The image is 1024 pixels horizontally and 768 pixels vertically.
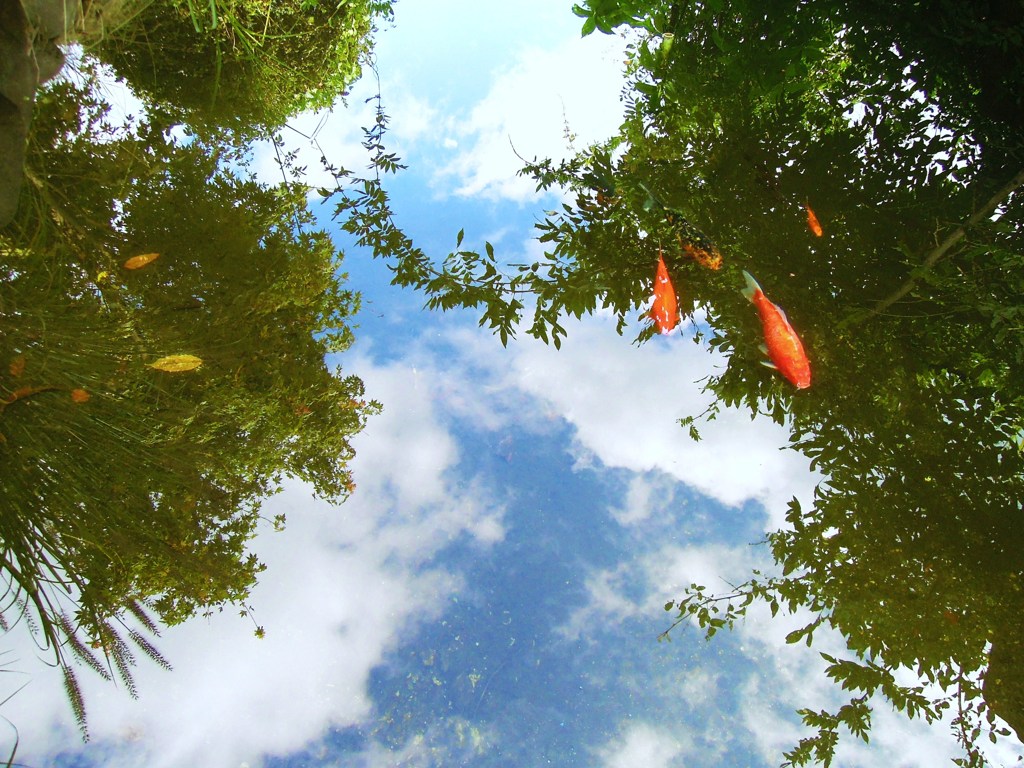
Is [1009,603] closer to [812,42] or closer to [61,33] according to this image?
[812,42]

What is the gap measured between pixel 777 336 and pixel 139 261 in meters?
5.09

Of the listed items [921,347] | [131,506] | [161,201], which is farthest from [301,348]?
[921,347]

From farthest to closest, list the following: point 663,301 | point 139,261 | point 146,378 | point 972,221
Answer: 1. point 663,301
2. point 139,261
3. point 146,378
4. point 972,221

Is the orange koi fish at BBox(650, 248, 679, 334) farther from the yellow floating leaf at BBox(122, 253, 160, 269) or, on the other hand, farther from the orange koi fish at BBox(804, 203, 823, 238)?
the yellow floating leaf at BBox(122, 253, 160, 269)

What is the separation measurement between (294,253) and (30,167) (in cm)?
203

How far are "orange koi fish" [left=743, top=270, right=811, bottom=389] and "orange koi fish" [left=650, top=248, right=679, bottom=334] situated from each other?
65 cm

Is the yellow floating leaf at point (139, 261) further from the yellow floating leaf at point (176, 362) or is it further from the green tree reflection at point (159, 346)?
the yellow floating leaf at point (176, 362)

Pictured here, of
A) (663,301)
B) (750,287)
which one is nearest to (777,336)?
(750,287)

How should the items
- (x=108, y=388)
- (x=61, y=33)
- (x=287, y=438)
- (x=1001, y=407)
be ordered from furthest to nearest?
(x=287, y=438) < (x=1001, y=407) < (x=108, y=388) < (x=61, y=33)

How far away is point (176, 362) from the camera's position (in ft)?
12.0

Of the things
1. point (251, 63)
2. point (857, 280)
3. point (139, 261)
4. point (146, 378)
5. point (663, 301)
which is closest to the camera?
point (146, 378)

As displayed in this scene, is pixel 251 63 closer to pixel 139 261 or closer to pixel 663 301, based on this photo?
pixel 139 261

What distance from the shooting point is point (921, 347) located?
13.2 ft

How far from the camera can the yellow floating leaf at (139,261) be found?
4.38m
